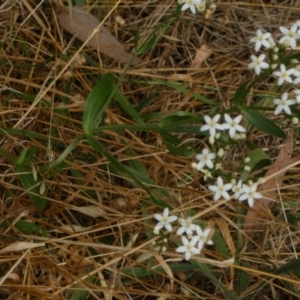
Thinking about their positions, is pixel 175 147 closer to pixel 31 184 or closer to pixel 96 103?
pixel 96 103

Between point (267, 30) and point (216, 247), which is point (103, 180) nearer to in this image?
point (216, 247)

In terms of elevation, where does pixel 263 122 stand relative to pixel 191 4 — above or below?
below


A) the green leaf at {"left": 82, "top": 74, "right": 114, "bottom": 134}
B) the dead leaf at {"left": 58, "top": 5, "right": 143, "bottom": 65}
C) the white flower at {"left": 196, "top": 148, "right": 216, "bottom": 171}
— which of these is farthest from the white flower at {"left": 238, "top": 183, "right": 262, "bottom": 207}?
the dead leaf at {"left": 58, "top": 5, "right": 143, "bottom": 65}

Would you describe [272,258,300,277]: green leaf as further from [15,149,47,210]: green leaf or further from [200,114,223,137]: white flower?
[15,149,47,210]: green leaf

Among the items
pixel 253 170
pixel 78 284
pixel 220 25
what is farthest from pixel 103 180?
pixel 220 25

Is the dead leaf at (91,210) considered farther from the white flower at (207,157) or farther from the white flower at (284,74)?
the white flower at (284,74)

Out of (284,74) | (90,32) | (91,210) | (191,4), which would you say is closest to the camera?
(284,74)

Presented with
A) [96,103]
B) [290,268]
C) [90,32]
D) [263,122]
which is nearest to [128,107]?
[96,103]
